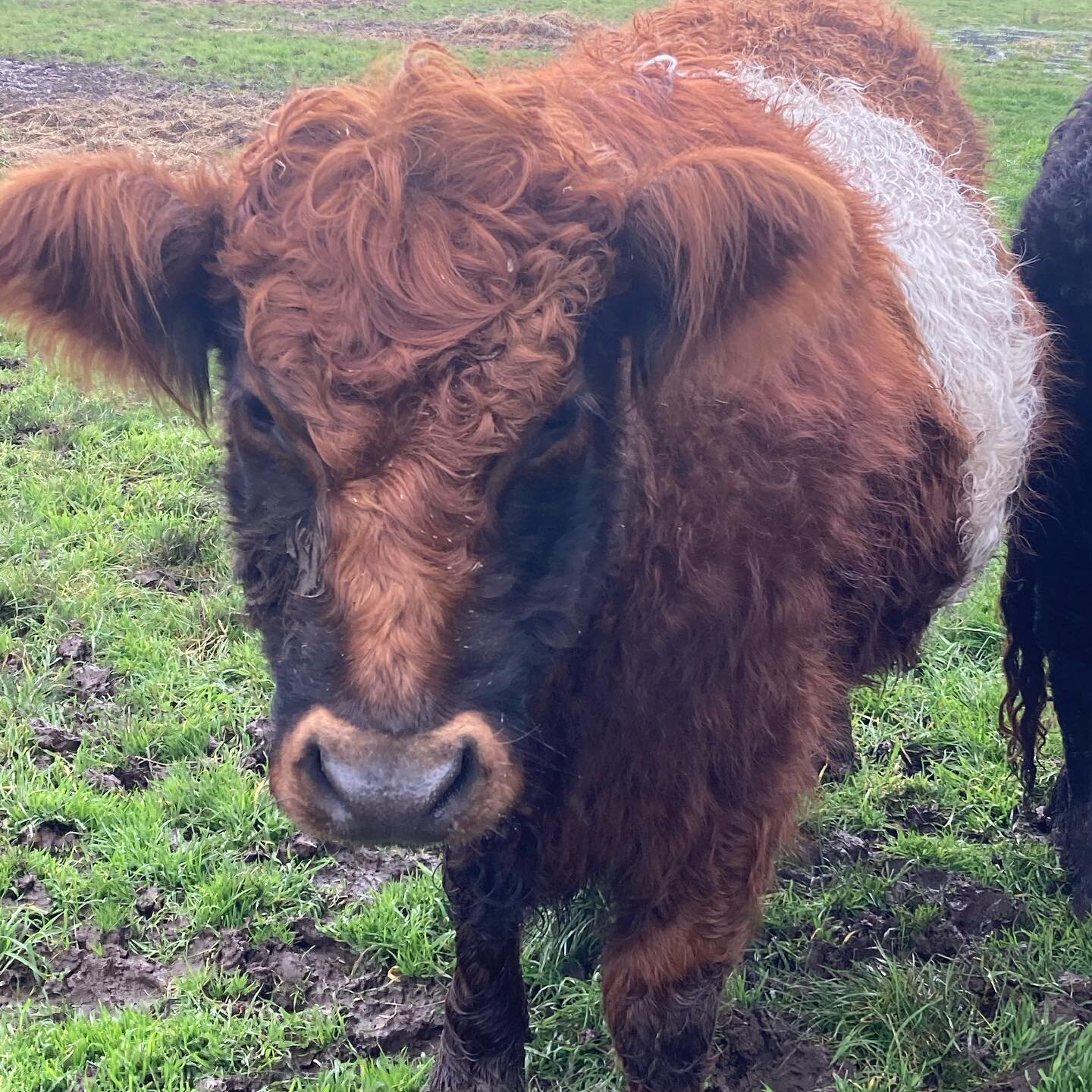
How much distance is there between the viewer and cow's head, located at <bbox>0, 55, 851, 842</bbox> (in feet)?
6.70

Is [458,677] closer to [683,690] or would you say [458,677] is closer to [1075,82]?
[683,690]

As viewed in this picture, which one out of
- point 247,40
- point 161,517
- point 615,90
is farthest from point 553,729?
point 247,40

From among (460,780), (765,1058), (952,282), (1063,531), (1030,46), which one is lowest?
(1030,46)

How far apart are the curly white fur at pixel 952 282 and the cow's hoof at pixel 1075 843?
91cm

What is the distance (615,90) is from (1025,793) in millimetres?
2850

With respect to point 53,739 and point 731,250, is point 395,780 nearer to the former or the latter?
point 731,250

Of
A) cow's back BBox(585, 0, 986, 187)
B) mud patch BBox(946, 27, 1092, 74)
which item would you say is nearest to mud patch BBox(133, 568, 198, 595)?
cow's back BBox(585, 0, 986, 187)

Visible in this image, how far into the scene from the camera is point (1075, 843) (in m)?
3.99

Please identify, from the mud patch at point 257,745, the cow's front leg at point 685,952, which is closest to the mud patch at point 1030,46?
the mud patch at point 257,745

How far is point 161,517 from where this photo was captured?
5.55 meters

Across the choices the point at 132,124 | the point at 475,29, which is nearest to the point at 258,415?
the point at 132,124

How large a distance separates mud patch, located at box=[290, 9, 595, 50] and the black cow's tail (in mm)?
18462

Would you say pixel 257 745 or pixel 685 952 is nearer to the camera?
pixel 685 952

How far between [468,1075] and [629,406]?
6.13ft
